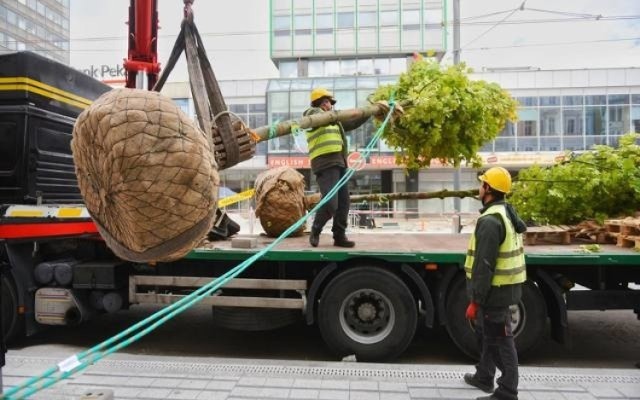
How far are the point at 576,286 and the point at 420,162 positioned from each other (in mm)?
2915

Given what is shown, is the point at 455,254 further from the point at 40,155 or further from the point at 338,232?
the point at 40,155

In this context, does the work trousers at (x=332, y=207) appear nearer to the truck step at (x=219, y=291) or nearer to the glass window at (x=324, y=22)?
the truck step at (x=219, y=291)

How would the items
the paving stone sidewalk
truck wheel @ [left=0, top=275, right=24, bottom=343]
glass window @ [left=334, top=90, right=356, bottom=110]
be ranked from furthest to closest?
glass window @ [left=334, top=90, right=356, bottom=110], truck wheel @ [left=0, top=275, right=24, bottom=343], the paving stone sidewalk

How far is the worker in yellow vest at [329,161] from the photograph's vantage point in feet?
19.4

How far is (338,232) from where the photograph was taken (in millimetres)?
6074

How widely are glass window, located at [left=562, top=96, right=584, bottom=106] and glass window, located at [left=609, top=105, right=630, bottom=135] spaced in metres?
1.83

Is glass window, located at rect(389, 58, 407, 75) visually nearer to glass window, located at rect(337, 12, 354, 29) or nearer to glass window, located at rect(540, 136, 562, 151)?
glass window, located at rect(337, 12, 354, 29)

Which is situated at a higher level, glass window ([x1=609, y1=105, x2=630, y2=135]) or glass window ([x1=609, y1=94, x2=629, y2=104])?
glass window ([x1=609, y1=94, x2=629, y2=104])

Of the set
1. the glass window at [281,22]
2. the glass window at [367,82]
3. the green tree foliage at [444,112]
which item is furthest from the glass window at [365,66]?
the green tree foliage at [444,112]

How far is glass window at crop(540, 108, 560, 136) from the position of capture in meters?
31.6

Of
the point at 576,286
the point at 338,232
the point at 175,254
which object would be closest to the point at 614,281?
the point at 576,286

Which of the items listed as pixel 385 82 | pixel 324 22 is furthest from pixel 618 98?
pixel 324 22

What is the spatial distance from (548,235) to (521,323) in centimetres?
142

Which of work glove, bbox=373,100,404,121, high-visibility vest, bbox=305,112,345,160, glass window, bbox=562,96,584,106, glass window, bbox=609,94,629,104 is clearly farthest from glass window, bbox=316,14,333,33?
high-visibility vest, bbox=305,112,345,160
